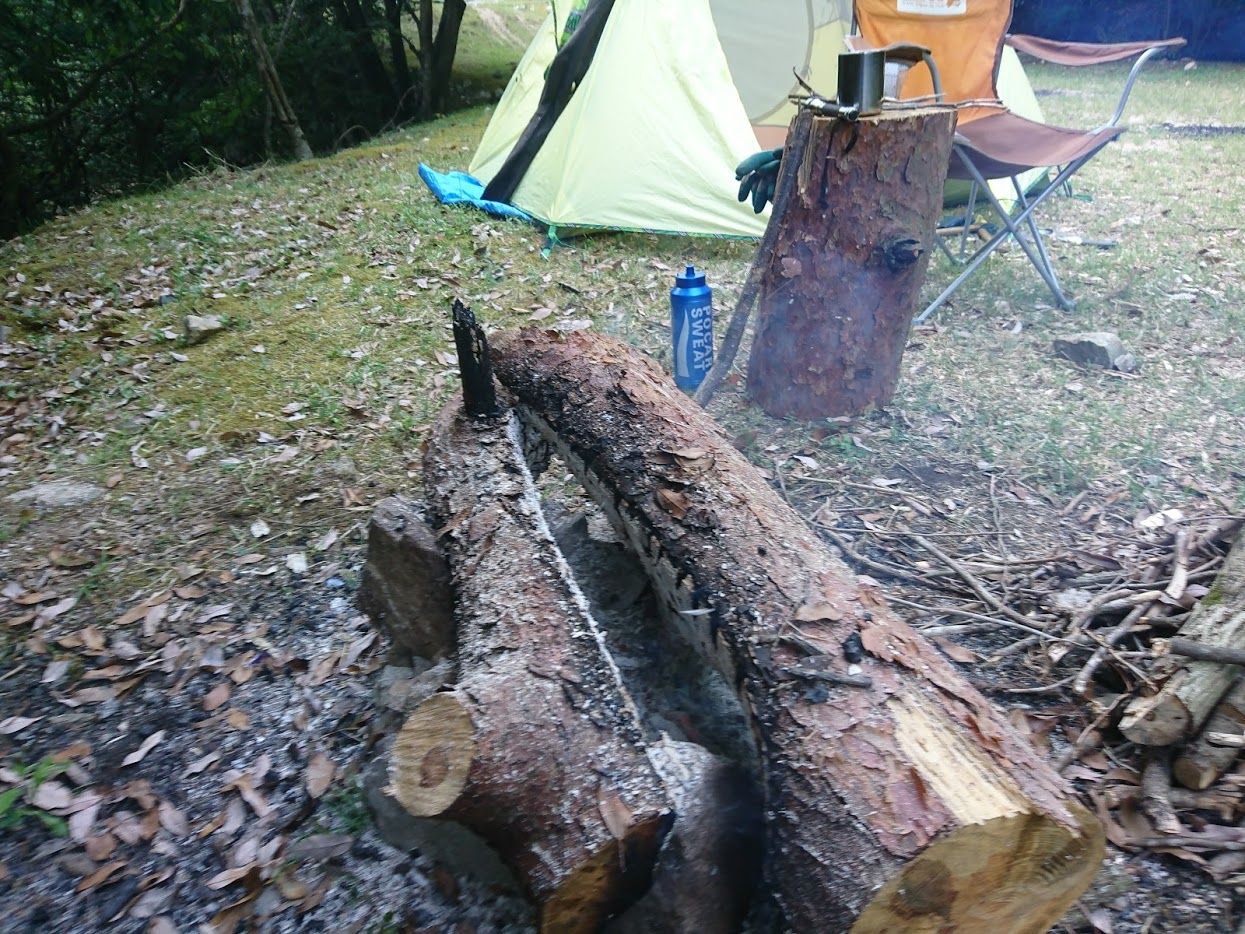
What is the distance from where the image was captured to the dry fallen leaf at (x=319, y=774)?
2193 millimetres

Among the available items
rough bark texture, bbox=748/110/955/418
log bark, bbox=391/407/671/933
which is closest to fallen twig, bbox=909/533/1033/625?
rough bark texture, bbox=748/110/955/418

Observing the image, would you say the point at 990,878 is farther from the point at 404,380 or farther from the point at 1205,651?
the point at 404,380

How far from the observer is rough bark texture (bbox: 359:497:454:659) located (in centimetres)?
236

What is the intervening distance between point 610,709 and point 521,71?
21.2 ft

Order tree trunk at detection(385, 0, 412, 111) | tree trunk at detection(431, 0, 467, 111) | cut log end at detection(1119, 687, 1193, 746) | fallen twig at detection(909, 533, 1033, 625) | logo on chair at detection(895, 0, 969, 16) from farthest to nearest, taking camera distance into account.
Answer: tree trunk at detection(385, 0, 412, 111) → tree trunk at detection(431, 0, 467, 111) → logo on chair at detection(895, 0, 969, 16) → fallen twig at detection(909, 533, 1033, 625) → cut log end at detection(1119, 687, 1193, 746)

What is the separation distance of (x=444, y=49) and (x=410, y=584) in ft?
34.7

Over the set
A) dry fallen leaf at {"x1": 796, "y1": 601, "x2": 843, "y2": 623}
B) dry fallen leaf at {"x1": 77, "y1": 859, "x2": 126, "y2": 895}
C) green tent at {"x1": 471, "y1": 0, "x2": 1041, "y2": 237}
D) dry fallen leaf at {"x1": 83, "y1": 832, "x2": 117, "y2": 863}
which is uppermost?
green tent at {"x1": 471, "y1": 0, "x2": 1041, "y2": 237}

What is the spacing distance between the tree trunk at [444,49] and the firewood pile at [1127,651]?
10275 mm

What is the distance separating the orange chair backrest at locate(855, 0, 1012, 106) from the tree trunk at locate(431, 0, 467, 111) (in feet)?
24.3

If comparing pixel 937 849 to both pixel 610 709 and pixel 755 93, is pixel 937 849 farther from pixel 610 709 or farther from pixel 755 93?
pixel 755 93

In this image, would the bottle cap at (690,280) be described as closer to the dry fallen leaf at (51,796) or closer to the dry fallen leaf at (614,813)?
the dry fallen leaf at (614,813)

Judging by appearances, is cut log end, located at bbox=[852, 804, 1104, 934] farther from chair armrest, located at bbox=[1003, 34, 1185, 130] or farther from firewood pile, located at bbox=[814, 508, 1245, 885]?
chair armrest, located at bbox=[1003, 34, 1185, 130]

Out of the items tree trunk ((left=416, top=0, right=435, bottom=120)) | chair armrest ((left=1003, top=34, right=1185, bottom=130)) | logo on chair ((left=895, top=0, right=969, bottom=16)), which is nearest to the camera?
chair armrest ((left=1003, top=34, right=1185, bottom=130))

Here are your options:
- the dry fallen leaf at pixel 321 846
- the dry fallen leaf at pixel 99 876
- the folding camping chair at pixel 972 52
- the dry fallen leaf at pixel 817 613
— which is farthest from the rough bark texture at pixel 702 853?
the folding camping chair at pixel 972 52
